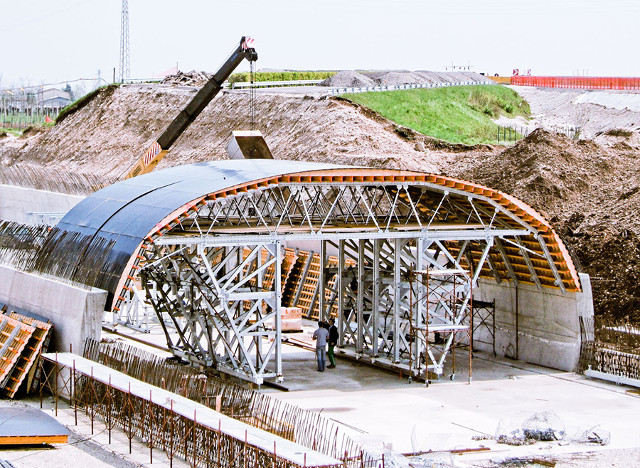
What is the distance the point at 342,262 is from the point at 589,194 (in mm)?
20137

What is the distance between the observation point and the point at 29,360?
26938 millimetres

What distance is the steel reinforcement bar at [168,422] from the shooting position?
19.6 meters

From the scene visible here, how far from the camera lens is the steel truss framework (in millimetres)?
28766

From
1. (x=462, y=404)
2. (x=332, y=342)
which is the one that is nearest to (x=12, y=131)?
(x=332, y=342)

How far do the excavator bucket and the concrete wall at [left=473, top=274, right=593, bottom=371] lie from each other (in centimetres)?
1339

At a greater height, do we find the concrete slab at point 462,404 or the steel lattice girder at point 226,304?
the steel lattice girder at point 226,304

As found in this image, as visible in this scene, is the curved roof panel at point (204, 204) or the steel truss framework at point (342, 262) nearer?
the curved roof panel at point (204, 204)

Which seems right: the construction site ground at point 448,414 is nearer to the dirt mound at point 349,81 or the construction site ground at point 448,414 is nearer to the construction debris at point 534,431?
the construction debris at point 534,431

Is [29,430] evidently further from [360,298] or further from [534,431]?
[360,298]

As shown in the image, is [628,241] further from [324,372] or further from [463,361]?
[324,372]

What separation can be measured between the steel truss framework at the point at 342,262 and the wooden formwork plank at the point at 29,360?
9.48ft

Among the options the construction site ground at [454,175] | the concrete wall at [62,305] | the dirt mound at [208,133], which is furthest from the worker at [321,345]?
the dirt mound at [208,133]

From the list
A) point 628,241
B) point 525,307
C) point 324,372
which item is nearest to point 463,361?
point 525,307

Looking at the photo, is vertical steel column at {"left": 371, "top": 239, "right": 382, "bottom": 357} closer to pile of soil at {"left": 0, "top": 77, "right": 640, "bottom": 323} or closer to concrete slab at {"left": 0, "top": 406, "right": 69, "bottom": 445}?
pile of soil at {"left": 0, "top": 77, "right": 640, "bottom": 323}
